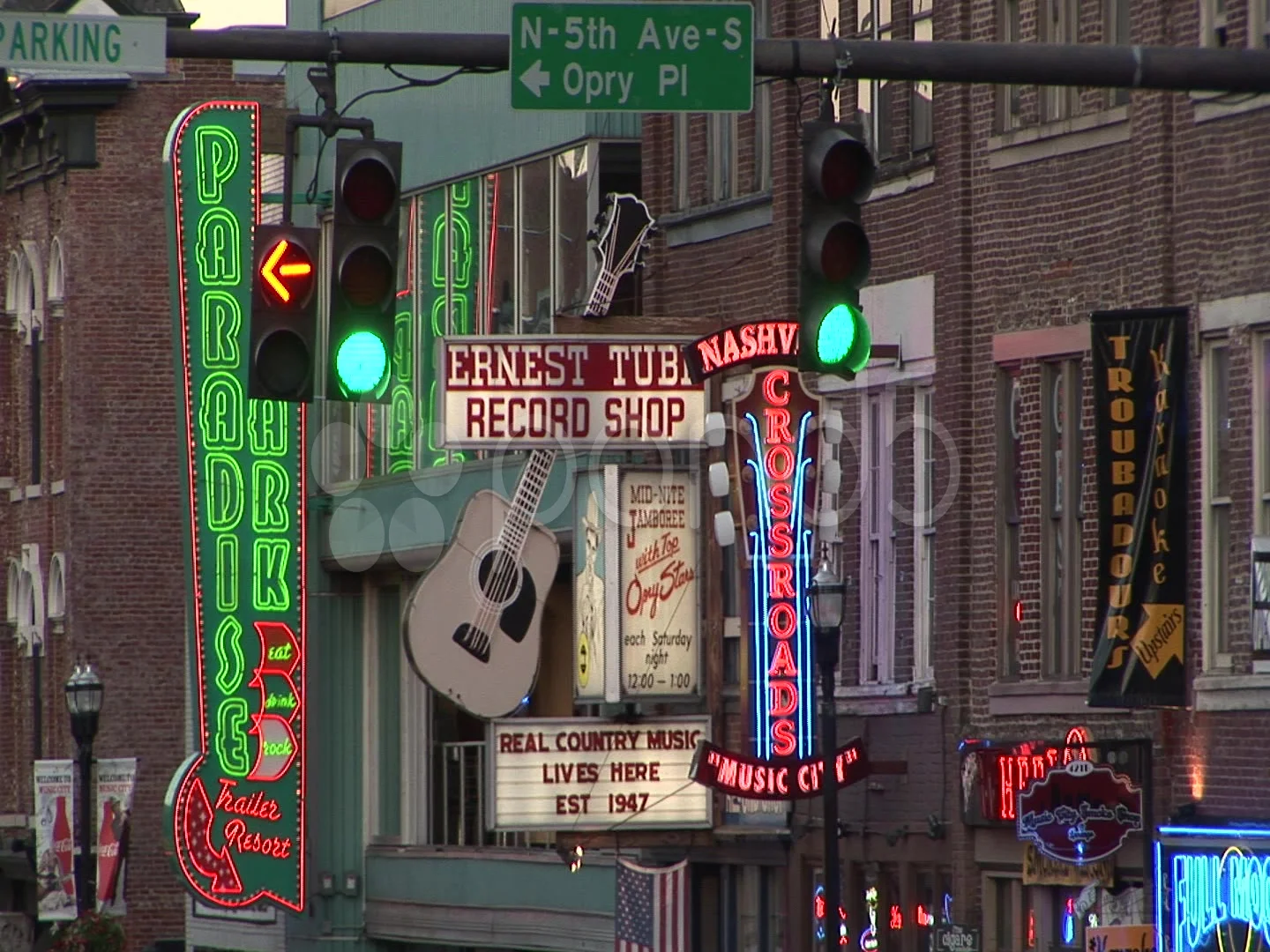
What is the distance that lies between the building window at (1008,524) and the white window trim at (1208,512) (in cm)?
239

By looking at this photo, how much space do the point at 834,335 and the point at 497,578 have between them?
15549mm

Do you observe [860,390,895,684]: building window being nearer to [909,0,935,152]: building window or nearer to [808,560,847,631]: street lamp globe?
[909,0,935,152]: building window

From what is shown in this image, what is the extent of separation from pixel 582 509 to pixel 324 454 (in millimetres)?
9301

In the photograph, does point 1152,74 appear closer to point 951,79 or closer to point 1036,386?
point 951,79

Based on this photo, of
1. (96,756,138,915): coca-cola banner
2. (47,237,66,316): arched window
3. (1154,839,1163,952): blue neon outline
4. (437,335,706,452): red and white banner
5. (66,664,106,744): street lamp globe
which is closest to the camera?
(1154,839,1163,952): blue neon outline

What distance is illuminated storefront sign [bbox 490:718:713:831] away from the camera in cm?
2539

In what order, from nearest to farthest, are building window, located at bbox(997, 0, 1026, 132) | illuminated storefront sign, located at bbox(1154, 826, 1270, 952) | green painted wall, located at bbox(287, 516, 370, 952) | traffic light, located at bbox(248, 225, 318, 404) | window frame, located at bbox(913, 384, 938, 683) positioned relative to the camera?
traffic light, located at bbox(248, 225, 318, 404), illuminated storefront sign, located at bbox(1154, 826, 1270, 952), building window, located at bbox(997, 0, 1026, 132), window frame, located at bbox(913, 384, 938, 683), green painted wall, located at bbox(287, 516, 370, 952)

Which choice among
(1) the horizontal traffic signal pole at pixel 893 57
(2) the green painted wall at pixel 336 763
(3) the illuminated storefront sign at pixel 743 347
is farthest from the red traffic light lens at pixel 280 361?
(2) the green painted wall at pixel 336 763

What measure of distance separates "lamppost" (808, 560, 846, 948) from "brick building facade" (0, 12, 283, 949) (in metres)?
21.3

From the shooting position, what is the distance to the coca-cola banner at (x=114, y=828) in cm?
3800

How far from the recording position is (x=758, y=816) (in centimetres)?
2588

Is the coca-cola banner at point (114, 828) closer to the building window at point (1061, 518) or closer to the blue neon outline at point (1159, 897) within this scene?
the building window at point (1061, 518)

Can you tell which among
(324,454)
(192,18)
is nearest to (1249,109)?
(324,454)

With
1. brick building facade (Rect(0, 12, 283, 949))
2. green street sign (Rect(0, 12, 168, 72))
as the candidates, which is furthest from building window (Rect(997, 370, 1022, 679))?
brick building facade (Rect(0, 12, 283, 949))
